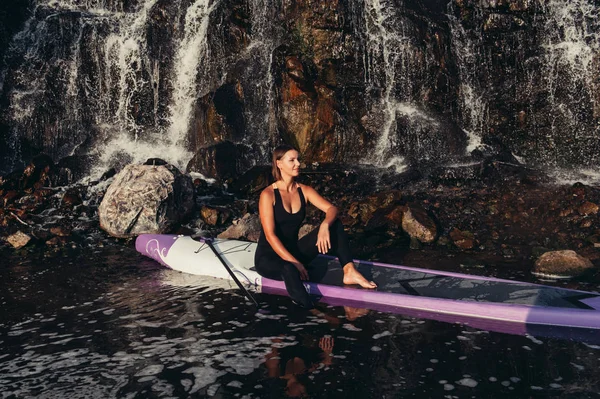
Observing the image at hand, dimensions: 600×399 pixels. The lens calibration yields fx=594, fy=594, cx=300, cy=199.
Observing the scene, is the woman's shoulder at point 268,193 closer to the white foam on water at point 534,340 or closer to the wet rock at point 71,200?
the white foam on water at point 534,340

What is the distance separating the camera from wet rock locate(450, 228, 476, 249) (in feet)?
33.4

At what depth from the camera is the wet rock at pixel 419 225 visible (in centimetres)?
1062

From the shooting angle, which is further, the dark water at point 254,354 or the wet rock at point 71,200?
the wet rock at point 71,200

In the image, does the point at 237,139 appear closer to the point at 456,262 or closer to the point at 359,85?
the point at 359,85

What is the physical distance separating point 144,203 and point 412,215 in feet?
17.1

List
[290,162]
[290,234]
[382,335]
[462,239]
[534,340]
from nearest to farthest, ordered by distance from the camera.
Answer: [534,340] < [382,335] < [290,162] < [290,234] < [462,239]

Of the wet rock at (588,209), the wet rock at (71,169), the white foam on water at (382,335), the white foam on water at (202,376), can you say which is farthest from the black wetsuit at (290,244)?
the wet rock at (71,169)

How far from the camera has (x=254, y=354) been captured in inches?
216

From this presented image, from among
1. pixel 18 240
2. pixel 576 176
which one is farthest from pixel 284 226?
pixel 576 176

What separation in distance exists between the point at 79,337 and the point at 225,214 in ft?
20.6

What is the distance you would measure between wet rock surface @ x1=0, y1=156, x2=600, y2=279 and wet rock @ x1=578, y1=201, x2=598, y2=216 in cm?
2

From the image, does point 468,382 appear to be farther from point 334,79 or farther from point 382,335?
point 334,79

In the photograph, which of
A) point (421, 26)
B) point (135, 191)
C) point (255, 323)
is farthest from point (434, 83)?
point (255, 323)

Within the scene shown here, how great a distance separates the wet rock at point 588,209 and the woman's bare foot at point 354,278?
249 inches
